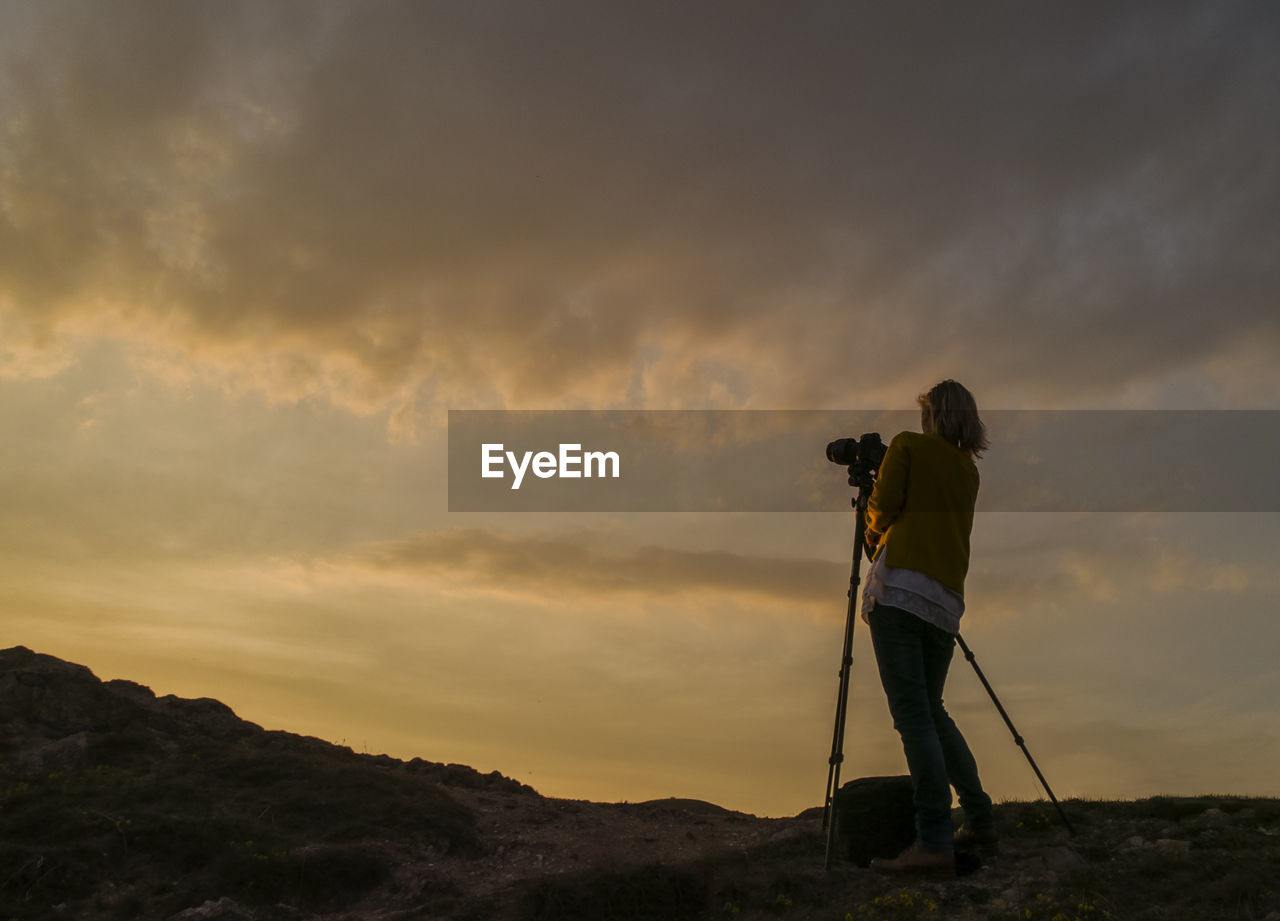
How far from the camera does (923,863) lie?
336 inches

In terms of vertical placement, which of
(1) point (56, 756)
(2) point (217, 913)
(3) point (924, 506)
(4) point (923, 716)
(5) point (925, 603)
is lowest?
(2) point (217, 913)

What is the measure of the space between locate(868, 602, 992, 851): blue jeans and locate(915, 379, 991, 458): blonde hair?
187 centimetres

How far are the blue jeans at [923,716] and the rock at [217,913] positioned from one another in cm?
751

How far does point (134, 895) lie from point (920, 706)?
30.3ft

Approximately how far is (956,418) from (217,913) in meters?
9.61

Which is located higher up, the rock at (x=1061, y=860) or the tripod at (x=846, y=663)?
the tripod at (x=846, y=663)

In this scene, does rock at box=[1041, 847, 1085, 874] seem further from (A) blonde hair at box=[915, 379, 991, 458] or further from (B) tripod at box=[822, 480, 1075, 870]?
(A) blonde hair at box=[915, 379, 991, 458]

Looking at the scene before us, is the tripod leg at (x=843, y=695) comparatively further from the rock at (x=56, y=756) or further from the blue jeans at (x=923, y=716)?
the rock at (x=56, y=756)

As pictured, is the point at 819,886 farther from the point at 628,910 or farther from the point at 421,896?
the point at 421,896

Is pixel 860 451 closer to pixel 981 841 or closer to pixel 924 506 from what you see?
pixel 924 506

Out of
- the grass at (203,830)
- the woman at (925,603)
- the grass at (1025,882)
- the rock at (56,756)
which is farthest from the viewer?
the rock at (56,756)

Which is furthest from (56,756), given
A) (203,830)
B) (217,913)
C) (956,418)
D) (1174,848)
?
(1174,848)

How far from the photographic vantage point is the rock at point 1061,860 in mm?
8672

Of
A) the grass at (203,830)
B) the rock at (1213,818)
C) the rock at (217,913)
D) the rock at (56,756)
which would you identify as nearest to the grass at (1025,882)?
the rock at (1213,818)
